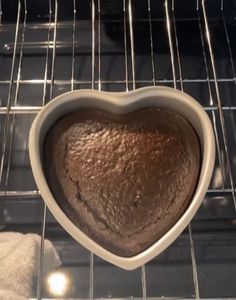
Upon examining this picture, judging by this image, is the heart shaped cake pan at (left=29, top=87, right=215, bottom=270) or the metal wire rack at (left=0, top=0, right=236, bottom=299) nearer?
the heart shaped cake pan at (left=29, top=87, right=215, bottom=270)

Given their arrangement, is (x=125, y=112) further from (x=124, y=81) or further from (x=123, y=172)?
(x=124, y=81)

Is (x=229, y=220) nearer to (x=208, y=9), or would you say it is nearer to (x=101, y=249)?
(x=101, y=249)

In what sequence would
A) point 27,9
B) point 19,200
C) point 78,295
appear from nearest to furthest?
point 78,295
point 19,200
point 27,9

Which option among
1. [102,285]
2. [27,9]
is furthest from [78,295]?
[27,9]
